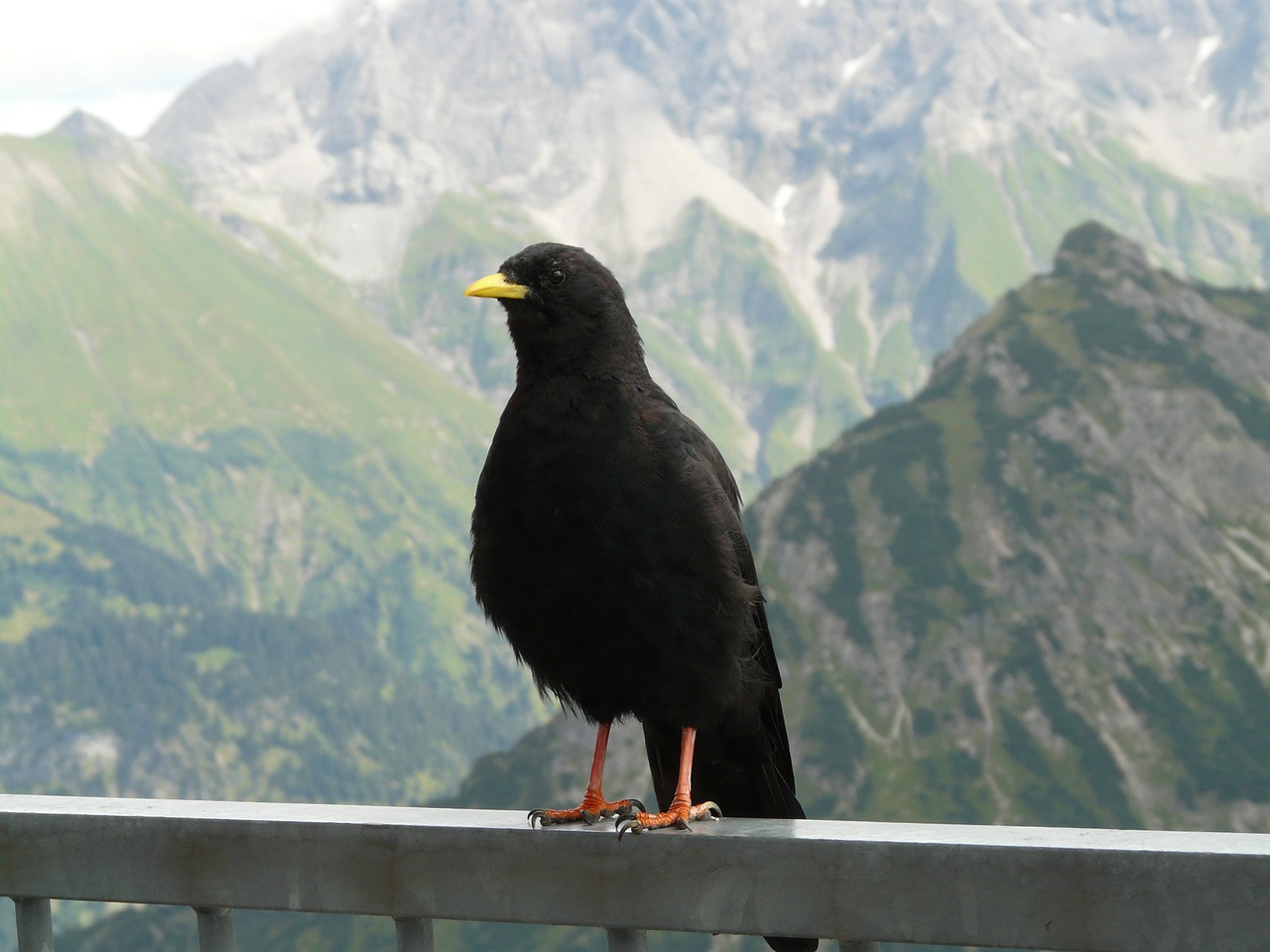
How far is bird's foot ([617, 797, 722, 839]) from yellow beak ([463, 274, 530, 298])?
2.32 meters

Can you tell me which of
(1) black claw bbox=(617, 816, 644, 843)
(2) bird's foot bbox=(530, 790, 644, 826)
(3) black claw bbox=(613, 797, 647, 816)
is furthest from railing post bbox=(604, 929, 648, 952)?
(3) black claw bbox=(613, 797, 647, 816)

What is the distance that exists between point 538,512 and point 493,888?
6.80 ft

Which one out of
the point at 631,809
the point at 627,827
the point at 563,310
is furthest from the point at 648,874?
the point at 563,310

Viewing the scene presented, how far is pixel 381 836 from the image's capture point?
4.19 meters

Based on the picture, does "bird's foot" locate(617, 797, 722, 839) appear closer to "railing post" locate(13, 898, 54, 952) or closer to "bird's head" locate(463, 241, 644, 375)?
"railing post" locate(13, 898, 54, 952)

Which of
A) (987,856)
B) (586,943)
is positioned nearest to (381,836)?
(987,856)

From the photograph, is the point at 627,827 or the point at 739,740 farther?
the point at 739,740

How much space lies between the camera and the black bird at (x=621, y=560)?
5883 millimetres

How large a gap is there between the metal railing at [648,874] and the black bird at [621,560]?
1292mm

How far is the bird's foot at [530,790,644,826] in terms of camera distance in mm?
4982

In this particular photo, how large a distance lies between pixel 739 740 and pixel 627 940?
7.95 feet

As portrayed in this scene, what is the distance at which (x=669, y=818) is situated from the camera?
5.27m

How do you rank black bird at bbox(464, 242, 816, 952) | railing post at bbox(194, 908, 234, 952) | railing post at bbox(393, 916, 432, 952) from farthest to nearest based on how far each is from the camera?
black bird at bbox(464, 242, 816, 952) < railing post at bbox(194, 908, 234, 952) < railing post at bbox(393, 916, 432, 952)

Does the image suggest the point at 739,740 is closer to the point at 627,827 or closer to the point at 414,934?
the point at 627,827
